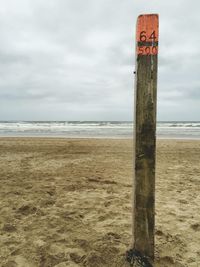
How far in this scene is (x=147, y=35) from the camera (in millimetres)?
2346

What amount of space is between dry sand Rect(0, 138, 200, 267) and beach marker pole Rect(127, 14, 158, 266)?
1.34 feet

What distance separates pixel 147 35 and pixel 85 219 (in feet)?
9.26

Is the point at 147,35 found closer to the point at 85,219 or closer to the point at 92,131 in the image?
the point at 85,219

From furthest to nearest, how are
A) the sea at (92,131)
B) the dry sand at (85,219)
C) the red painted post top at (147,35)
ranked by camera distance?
1. the sea at (92,131)
2. the dry sand at (85,219)
3. the red painted post top at (147,35)

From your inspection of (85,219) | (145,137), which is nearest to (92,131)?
(85,219)

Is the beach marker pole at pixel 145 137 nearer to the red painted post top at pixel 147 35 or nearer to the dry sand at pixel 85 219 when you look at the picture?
the red painted post top at pixel 147 35

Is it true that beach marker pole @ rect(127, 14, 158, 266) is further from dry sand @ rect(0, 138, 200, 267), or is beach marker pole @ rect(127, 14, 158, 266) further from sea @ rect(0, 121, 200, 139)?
sea @ rect(0, 121, 200, 139)

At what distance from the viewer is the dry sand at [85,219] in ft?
9.44

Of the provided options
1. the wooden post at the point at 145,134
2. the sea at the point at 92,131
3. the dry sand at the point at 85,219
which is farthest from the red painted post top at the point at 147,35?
the sea at the point at 92,131

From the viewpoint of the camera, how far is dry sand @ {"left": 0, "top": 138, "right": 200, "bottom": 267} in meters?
2.88

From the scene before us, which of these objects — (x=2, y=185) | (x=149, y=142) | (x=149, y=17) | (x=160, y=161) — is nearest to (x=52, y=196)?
(x=2, y=185)

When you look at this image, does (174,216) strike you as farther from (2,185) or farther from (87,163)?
(87,163)

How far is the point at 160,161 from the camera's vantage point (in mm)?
9422

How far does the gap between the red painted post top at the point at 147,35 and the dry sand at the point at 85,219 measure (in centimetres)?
225
